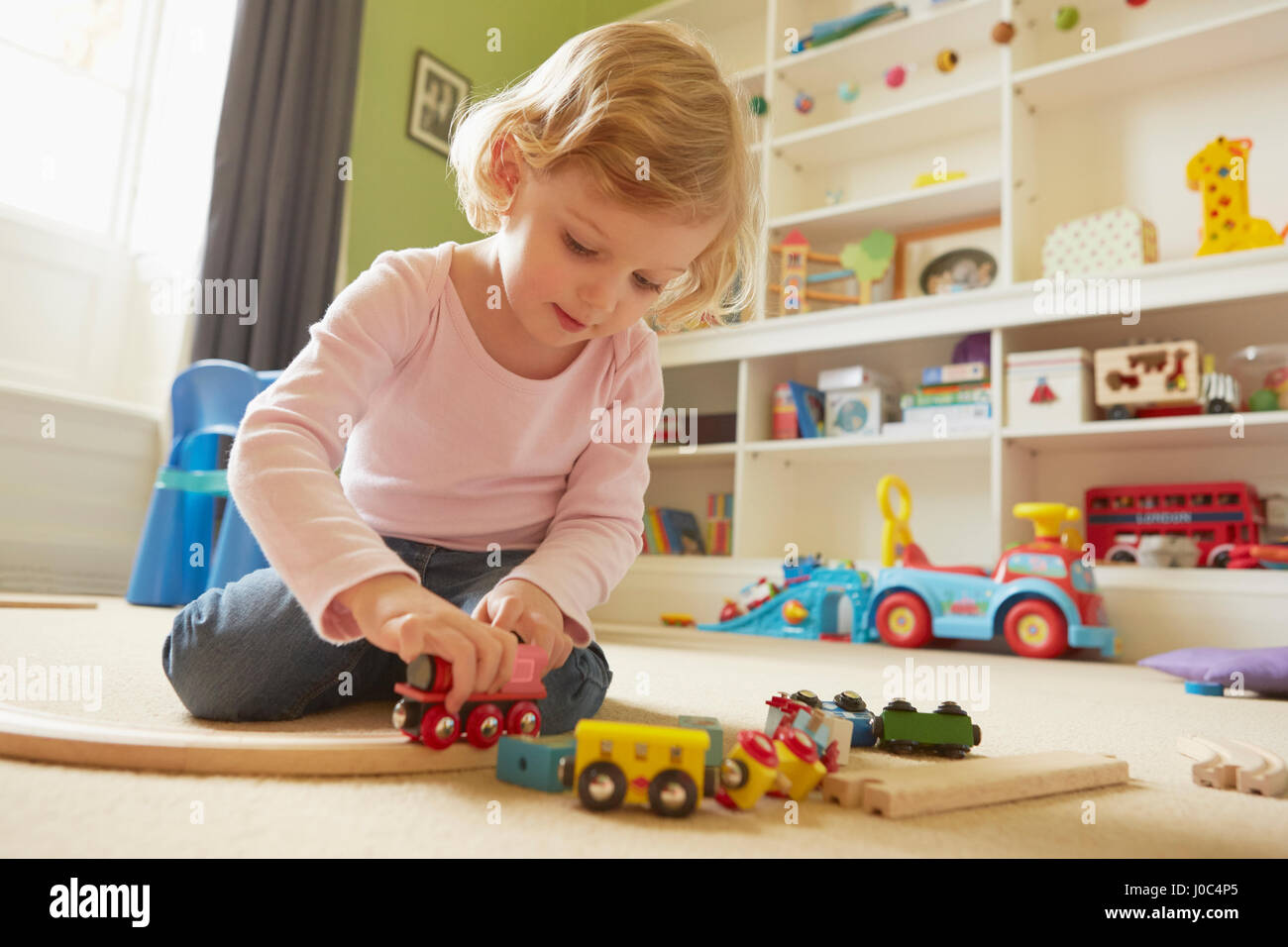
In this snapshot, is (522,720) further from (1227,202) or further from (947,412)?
(1227,202)

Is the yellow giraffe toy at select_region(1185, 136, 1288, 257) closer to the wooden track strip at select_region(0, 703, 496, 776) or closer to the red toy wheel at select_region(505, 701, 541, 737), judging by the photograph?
the red toy wheel at select_region(505, 701, 541, 737)

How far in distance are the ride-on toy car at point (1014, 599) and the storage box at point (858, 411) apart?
29 cm

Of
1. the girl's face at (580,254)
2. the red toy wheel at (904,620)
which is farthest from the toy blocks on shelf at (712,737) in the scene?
the red toy wheel at (904,620)

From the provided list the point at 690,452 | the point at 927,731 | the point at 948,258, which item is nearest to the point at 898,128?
the point at 948,258

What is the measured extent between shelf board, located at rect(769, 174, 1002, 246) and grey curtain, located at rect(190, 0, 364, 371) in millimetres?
1267

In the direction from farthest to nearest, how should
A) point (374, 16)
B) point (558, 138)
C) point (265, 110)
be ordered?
point (374, 16) → point (265, 110) → point (558, 138)

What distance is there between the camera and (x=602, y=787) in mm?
480

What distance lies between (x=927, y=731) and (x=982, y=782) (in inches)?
6.5

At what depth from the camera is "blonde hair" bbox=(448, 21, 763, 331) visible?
27.7 inches

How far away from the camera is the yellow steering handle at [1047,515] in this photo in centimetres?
198

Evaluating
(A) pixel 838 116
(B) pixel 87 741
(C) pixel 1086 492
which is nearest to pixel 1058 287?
(C) pixel 1086 492
